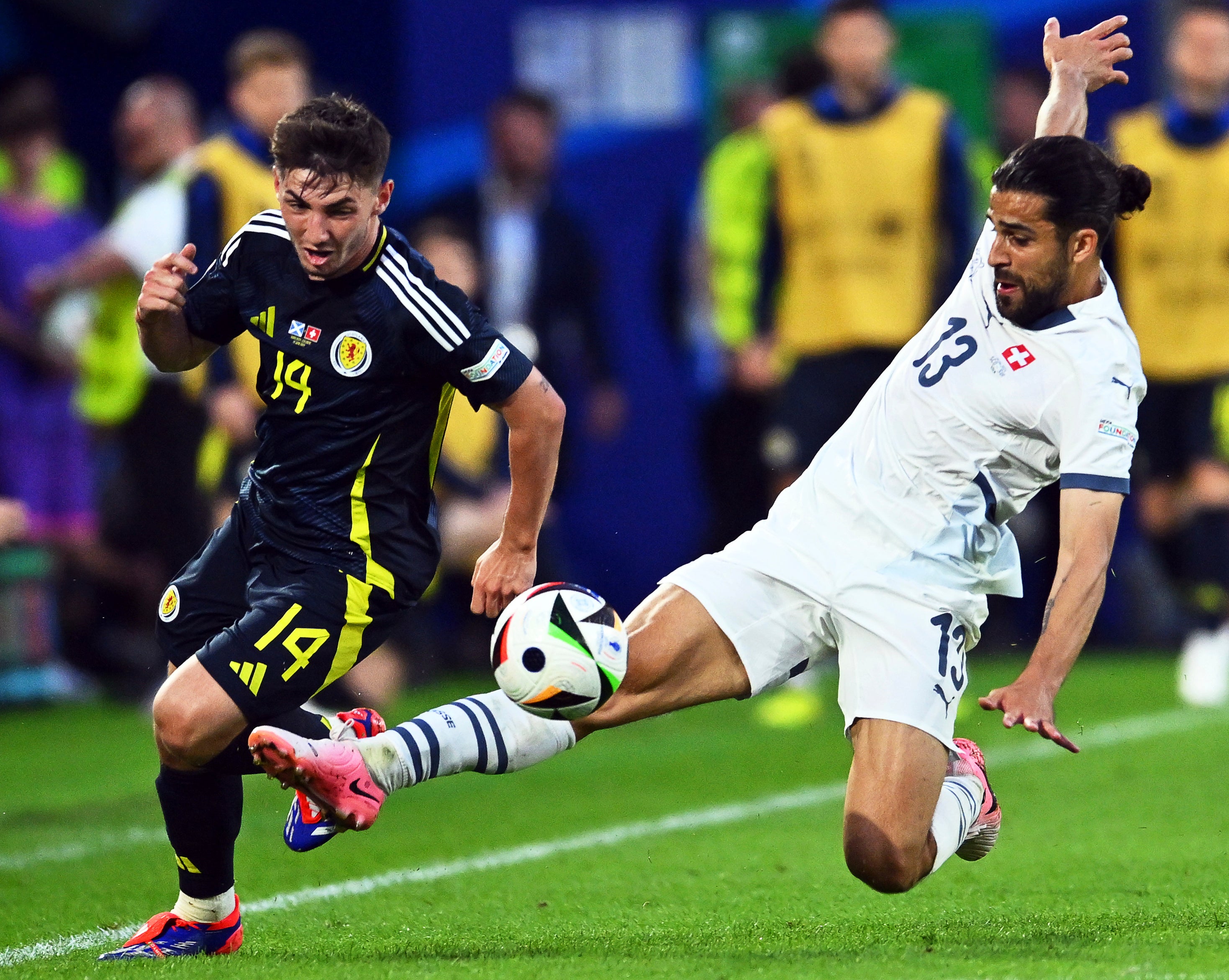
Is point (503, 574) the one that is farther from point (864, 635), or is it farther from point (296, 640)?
point (864, 635)

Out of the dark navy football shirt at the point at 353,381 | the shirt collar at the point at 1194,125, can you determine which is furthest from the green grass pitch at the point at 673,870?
the shirt collar at the point at 1194,125

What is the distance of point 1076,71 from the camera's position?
5.55 meters

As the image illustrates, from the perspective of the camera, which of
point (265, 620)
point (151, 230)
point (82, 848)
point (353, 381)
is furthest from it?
point (151, 230)

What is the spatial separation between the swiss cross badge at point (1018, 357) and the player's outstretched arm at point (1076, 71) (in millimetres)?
730

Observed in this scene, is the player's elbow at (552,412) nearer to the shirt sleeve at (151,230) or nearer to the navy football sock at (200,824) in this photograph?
the navy football sock at (200,824)

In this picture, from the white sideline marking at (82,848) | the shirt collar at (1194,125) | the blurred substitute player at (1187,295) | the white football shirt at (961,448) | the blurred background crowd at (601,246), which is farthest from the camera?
the shirt collar at (1194,125)

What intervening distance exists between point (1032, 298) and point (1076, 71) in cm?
96

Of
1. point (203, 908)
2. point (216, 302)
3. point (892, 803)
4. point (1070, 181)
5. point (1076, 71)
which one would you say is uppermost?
point (1076, 71)

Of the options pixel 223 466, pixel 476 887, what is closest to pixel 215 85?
pixel 223 466

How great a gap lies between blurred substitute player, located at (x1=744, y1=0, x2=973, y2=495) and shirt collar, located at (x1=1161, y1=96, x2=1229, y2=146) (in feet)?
4.62

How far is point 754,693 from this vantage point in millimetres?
5199

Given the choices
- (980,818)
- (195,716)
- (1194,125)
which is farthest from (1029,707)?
(1194,125)

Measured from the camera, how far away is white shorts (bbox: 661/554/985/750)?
4996 mm

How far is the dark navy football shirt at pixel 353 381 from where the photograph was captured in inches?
190
